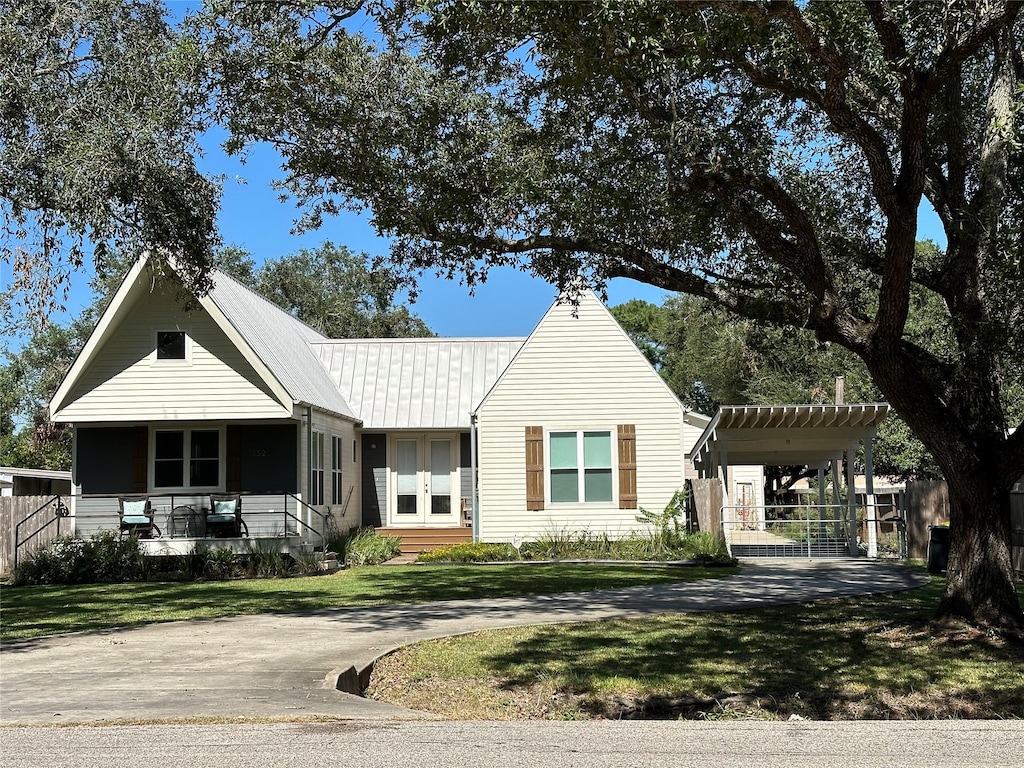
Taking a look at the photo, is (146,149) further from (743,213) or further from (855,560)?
(855,560)

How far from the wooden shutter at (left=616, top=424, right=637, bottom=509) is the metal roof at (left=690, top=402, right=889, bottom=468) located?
153 centimetres

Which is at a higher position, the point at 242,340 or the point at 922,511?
the point at 242,340

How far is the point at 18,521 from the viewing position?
66.2 ft

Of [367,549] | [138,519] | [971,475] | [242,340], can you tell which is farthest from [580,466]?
[971,475]

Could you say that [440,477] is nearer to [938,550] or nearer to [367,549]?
[367,549]

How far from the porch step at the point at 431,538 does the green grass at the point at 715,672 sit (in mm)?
12166

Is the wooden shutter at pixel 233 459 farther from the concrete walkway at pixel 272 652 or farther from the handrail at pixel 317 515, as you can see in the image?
the concrete walkway at pixel 272 652

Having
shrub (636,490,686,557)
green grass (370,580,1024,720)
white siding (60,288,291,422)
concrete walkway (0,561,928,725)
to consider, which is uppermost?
white siding (60,288,291,422)

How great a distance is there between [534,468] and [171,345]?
824 cm

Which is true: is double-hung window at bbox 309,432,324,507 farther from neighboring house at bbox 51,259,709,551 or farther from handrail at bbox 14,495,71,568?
handrail at bbox 14,495,71,568

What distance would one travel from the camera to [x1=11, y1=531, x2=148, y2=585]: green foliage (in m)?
18.4

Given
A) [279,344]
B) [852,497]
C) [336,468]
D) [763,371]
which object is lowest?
[852,497]

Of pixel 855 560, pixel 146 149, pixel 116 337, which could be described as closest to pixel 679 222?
pixel 146 149

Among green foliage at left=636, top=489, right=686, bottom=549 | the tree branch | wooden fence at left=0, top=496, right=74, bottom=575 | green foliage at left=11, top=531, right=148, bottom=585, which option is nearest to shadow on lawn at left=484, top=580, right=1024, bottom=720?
the tree branch
